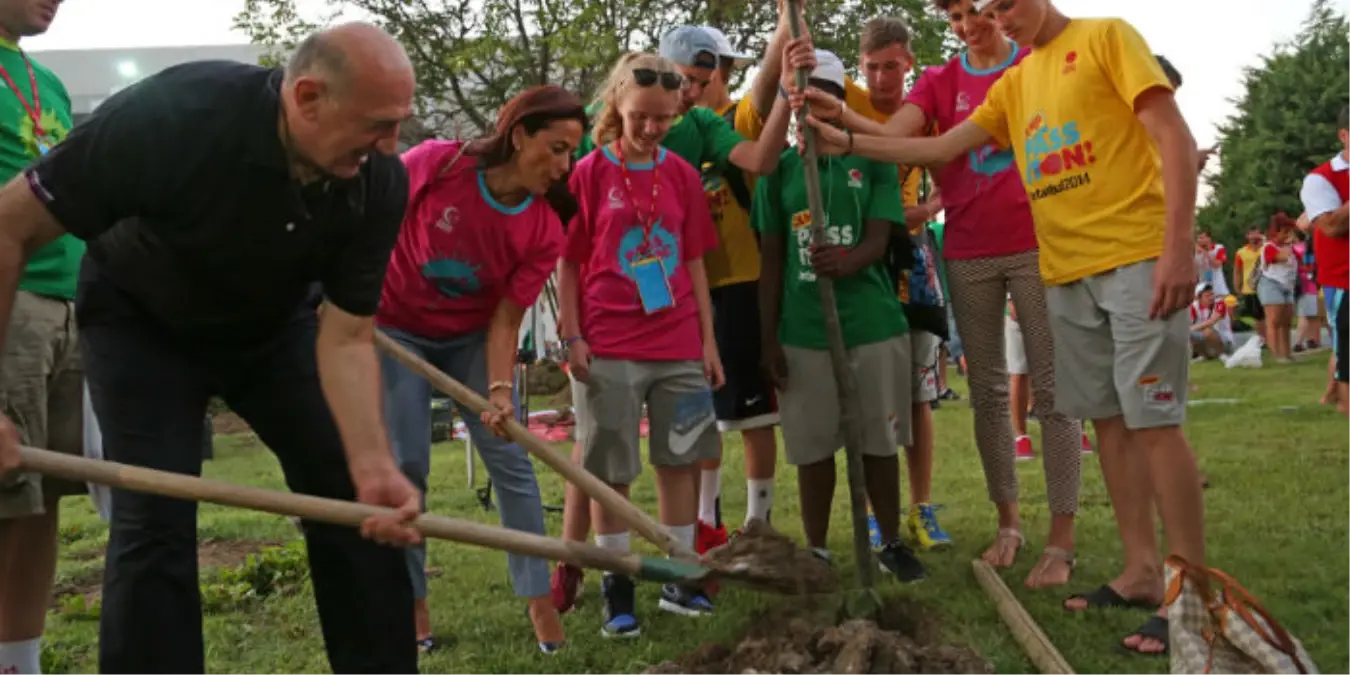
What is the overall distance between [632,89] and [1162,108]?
1745mm

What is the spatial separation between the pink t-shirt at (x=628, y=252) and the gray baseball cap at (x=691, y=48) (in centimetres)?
71

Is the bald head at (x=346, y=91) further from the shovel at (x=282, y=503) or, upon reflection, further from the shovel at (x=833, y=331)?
the shovel at (x=833, y=331)

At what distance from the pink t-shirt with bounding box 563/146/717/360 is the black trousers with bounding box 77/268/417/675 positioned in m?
1.45

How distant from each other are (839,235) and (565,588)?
5.54 ft

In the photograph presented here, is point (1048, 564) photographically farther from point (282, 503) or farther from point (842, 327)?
point (282, 503)

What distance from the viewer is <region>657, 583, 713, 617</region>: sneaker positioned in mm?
4312

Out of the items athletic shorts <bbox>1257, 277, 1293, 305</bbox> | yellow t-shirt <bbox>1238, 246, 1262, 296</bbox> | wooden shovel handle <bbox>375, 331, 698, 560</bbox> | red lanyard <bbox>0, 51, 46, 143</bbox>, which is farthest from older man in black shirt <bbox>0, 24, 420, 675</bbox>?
yellow t-shirt <bbox>1238, 246, 1262, 296</bbox>

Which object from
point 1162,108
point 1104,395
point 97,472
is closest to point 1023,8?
point 1162,108

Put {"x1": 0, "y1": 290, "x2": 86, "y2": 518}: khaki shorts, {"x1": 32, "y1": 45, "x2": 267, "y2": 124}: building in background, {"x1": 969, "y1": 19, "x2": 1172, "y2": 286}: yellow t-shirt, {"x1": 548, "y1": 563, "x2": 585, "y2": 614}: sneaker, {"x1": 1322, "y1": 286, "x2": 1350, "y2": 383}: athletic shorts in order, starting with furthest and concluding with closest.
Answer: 1. {"x1": 32, "y1": 45, "x2": 267, "y2": 124}: building in background
2. {"x1": 1322, "y1": 286, "x2": 1350, "y2": 383}: athletic shorts
3. {"x1": 548, "y1": 563, "x2": 585, "y2": 614}: sneaker
4. {"x1": 969, "y1": 19, "x2": 1172, "y2": 286}: yellow t-shirt
5. {"x1": 0, "y1": 290, "x2": 86, "y2": 518}: khaki shorts

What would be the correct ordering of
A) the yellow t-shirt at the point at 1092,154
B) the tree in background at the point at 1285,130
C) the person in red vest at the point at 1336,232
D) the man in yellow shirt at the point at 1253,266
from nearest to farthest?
the yellow t-shirt at the point at 1092,154 < the person in red vest at the point at 1336,232 < the man in yellow shirt at the point at 1253,266 < the tree in background at the point at 1285,130

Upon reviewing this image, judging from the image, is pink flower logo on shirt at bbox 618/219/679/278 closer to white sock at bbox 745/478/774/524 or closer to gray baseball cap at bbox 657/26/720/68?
gray baseball cap at bbox 657/26/720/68

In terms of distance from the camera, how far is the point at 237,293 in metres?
2.80

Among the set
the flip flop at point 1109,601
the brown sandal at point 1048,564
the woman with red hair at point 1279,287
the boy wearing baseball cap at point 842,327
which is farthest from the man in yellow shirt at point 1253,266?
the flip flop at point 1109,601

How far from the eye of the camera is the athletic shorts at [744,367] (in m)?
5.04
